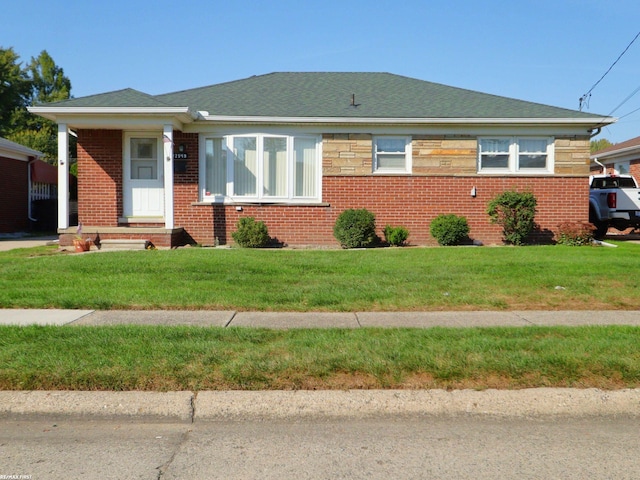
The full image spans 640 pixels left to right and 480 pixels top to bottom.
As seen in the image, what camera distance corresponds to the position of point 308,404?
4883mm

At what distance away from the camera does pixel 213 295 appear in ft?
28.6

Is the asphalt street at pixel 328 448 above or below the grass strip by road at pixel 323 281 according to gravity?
below

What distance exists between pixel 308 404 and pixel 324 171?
11285 millimetres

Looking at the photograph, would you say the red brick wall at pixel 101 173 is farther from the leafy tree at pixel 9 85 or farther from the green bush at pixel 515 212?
the leafy tree at pixel 9 85

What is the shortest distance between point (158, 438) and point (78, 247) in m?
10.3

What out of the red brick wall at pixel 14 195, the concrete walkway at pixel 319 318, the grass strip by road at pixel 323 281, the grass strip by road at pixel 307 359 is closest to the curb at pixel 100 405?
the grass strip by road at pixel 307 359

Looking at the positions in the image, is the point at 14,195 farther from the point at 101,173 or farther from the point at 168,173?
the point at 168,173

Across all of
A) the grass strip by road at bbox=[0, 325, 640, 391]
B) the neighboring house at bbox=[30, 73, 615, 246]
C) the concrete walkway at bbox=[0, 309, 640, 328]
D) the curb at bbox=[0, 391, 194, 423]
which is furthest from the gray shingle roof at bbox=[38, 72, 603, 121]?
the curb at bbox=[0, 391, 194, 423]

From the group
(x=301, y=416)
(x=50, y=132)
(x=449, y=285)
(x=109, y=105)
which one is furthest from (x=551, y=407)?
(x=50, y=132)

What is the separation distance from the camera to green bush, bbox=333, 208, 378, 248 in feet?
48.2

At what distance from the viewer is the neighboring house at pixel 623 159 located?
84.3 ft

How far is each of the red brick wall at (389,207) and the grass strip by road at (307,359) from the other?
922cm

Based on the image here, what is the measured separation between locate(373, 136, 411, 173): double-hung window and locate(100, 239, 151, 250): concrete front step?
240 inches

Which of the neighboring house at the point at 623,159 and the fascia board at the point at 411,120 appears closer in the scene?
the fascia board at the point at 411,120
